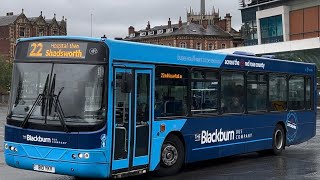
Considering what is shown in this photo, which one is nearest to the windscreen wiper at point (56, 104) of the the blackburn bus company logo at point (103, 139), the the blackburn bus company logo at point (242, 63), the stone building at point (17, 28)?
the the blackburn bus company logo at point (103, 139)

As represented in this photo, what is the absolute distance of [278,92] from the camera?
14.6 m

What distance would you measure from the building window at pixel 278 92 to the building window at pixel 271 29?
49313mm

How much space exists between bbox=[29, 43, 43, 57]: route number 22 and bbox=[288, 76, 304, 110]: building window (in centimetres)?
814

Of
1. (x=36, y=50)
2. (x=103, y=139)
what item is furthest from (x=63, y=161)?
(x=36, y=50)

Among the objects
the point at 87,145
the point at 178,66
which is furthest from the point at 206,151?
the point at 87,145

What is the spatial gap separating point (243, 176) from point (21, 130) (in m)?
4.61

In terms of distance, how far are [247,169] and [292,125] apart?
389cm

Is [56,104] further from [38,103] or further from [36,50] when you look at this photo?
[36,50]

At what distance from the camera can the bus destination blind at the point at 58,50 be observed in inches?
362

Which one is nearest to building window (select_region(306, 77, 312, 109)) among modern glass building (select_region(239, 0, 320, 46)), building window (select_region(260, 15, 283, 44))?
modern glass building (select_region(239, 0, 320, 46))

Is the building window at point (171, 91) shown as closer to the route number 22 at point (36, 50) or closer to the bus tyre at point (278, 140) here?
the route number 22 at point (36, 50)

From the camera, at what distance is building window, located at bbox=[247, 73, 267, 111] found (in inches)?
526

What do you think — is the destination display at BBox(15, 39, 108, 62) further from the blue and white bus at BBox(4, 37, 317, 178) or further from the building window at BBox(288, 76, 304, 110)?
the building window at BBox(288, 76, 304, 110)

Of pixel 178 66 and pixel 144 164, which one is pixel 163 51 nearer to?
pixel 178 66
